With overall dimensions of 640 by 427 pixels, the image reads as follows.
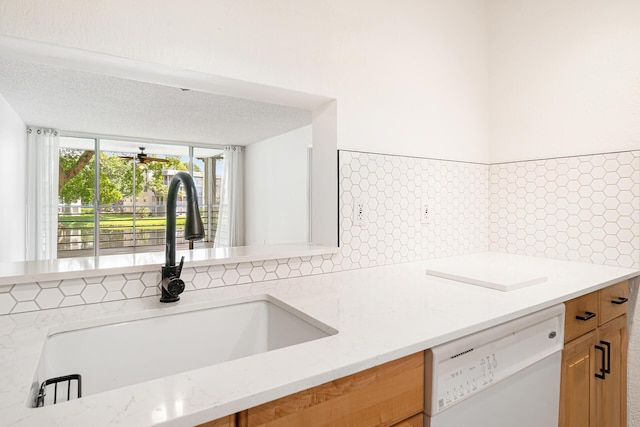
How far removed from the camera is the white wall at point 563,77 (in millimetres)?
1509

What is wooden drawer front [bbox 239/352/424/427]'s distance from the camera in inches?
23.6

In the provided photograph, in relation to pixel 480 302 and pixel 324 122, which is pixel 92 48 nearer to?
pixel 324 122

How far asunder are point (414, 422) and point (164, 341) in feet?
2.21

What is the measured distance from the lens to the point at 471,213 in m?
1.96

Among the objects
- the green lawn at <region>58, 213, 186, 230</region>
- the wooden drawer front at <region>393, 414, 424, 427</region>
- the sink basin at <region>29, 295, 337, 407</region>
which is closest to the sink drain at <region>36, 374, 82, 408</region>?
the sink basin at <region>29, 295, 337, 407</region>

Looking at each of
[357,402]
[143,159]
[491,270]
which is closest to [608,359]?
[491,270]

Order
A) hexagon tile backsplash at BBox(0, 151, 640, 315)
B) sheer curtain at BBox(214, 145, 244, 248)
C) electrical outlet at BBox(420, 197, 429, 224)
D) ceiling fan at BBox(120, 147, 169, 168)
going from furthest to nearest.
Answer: sheer curtain at BBox(214, 145, 244, 248) < ceiling fan at BBox(120, 147, 169, 168) < electrical outlet at BBox(420, 197, 429, 224) < hexagon tile backsplash at BBox(0, 151, 640, 315)

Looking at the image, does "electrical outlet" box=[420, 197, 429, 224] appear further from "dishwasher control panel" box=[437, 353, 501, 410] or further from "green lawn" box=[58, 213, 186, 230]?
"green lawn" box=[58, 213, 186, 230]

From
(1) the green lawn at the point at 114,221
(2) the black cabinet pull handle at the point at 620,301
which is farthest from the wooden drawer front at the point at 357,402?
(1) the green lawn at the point at 114,221

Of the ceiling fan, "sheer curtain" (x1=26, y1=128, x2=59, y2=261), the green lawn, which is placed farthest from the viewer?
the green lawn

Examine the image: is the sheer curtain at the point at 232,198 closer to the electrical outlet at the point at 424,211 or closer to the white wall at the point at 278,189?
the white wall at the point at 278,189

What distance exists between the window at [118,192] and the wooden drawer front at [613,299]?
203 inches

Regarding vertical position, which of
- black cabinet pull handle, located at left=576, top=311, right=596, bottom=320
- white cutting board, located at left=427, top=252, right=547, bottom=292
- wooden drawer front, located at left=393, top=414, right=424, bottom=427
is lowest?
wooden drawer front, located at left=393, top=414, right=424, bottom=427

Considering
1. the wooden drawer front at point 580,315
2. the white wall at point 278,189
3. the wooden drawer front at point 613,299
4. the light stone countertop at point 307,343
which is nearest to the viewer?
the light stone countertop at point 307,343
